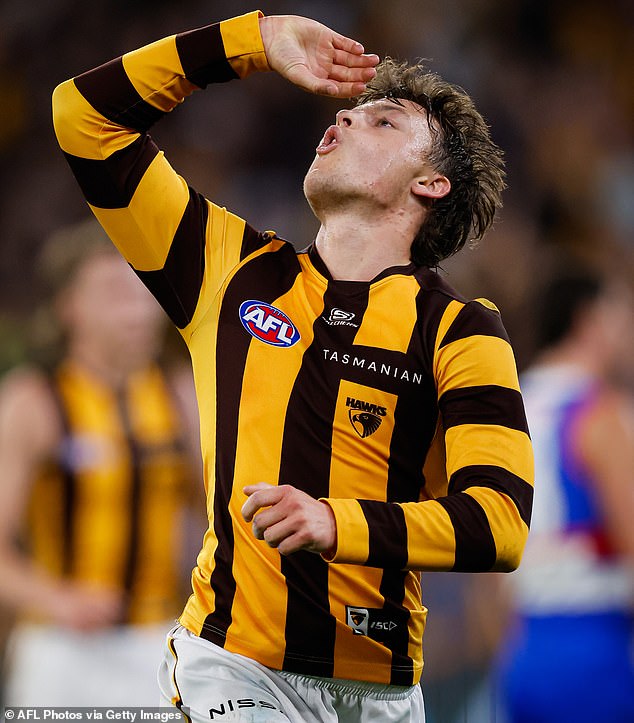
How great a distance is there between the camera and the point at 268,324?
118 inches

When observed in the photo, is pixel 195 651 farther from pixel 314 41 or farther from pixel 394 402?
pixel 314 41

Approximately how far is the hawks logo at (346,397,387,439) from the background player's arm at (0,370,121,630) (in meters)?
2.33

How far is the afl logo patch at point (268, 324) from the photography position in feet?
9.80

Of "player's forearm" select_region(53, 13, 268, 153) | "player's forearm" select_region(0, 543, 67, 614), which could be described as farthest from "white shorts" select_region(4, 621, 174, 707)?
"player's forearm" select_region(53, 13, 268, 153)

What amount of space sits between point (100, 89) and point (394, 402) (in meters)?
1.04

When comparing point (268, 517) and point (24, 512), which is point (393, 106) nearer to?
point (268, 517)

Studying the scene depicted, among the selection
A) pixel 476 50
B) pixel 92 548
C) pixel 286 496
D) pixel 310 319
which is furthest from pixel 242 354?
pixel 476 50

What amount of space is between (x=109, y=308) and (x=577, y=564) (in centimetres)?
232

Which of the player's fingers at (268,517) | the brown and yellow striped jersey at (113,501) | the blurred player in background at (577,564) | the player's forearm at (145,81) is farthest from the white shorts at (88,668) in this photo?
A: the player's fingers at (268,517)

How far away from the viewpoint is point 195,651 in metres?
2.87

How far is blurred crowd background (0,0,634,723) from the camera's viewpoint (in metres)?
10.4

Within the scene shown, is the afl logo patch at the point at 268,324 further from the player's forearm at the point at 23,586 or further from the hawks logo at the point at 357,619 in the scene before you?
the player's forearm at the point at 23,586

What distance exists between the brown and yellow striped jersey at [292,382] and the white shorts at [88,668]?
212cm

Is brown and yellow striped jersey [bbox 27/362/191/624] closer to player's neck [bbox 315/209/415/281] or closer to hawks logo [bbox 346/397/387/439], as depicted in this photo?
player's neck [bbox 315/209/415/281]
